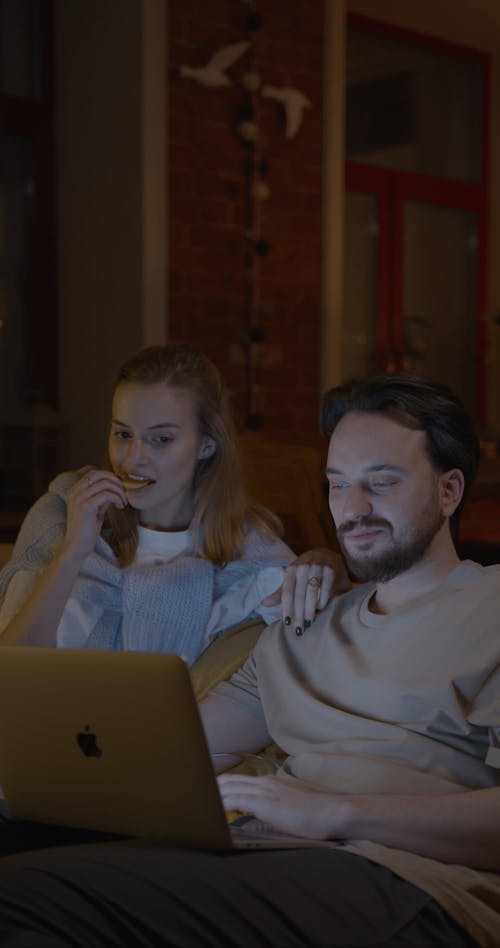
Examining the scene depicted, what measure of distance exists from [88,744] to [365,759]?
0.38m

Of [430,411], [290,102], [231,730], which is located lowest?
[231,730]

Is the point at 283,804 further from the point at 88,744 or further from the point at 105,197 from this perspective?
the point at 105,197

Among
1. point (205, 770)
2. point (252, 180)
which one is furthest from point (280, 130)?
point (205, 770)

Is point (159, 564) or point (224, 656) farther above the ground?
point (159, 564)

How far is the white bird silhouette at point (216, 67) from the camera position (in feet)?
16.2

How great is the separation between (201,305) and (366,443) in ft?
11.4

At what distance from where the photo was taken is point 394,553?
5.51 ft

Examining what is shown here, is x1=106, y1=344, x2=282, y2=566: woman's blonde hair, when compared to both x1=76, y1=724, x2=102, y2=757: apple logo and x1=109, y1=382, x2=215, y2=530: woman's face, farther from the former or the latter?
x1=76, y1=724, x2=102, y2=757: apple logo

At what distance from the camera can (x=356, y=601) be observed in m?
1.82

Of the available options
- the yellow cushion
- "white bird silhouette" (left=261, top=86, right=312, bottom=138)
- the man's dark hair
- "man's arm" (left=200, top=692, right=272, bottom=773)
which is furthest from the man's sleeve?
"white bird silhouette" (left=261, top=86, right=312, bottom=138)

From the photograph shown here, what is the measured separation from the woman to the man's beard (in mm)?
618

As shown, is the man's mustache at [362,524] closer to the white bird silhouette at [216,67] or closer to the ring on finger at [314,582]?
the ring on finger at [314,582]

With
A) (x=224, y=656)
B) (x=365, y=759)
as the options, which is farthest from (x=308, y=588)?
(x=224, y=656)

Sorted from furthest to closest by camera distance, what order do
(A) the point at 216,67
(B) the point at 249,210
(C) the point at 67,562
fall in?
(B) the point at 249,210, (A) the point at 216,67, (C) the point at 67,562
